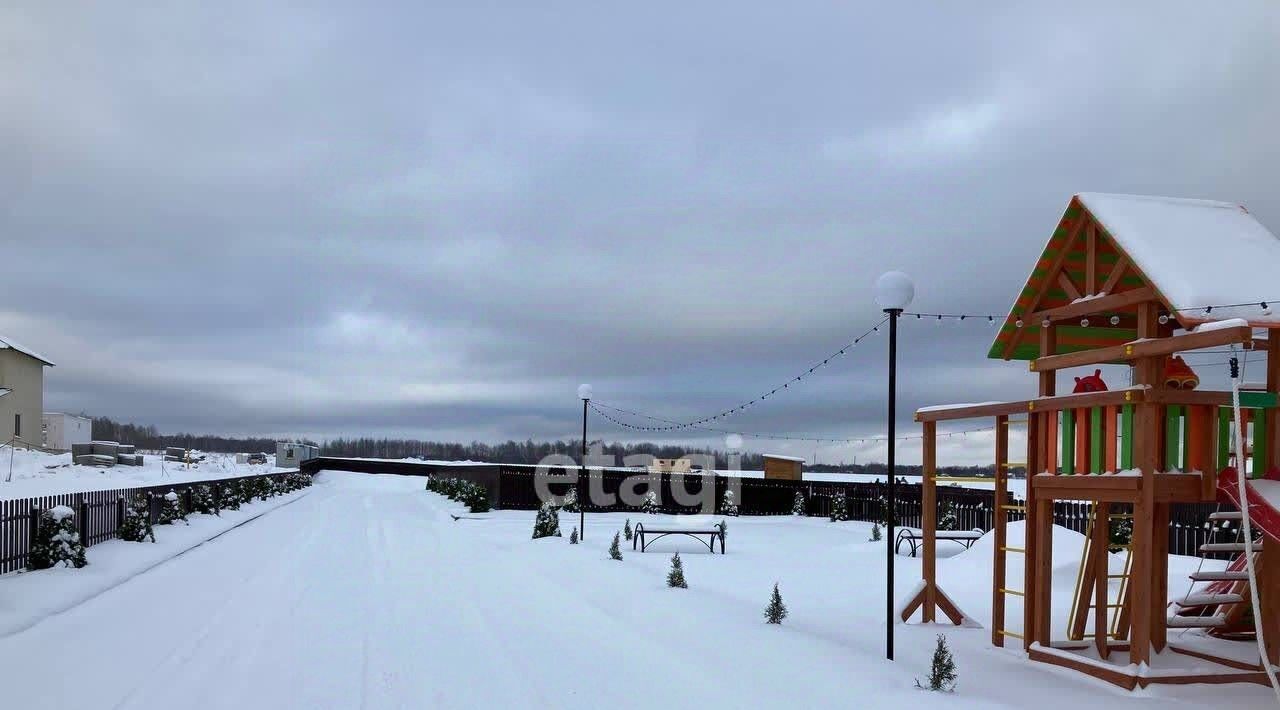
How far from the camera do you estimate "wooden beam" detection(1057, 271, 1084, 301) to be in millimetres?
9664

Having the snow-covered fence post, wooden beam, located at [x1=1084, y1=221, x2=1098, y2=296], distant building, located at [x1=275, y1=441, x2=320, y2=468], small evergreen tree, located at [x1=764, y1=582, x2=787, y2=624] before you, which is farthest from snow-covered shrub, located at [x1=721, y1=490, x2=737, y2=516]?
distant building, located at [x1=275, y1=441, x2=320, y2=468]

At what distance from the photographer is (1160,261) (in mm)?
8430

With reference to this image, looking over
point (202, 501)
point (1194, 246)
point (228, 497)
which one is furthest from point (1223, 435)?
point (228, 497)

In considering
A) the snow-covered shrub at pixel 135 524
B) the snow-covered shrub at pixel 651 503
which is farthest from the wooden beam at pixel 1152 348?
the snow-covered shrub at pixel 651 503

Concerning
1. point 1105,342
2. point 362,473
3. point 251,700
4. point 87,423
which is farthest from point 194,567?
point 362,473

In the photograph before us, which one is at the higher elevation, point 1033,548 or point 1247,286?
point 1247,286

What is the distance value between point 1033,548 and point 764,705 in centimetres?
391

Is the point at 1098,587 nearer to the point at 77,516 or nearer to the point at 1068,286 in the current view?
the point at 1068,286

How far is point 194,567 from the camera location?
1603 centimetres

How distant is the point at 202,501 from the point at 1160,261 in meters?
26.6

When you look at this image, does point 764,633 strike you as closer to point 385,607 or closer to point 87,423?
point 385,607

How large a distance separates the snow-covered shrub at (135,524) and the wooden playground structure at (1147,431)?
1663 centimetres

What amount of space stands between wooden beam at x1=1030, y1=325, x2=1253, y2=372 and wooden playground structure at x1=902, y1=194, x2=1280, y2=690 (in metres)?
0.01

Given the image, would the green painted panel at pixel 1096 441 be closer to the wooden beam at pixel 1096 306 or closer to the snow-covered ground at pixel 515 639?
the wooden beam at pixel 1096 306
